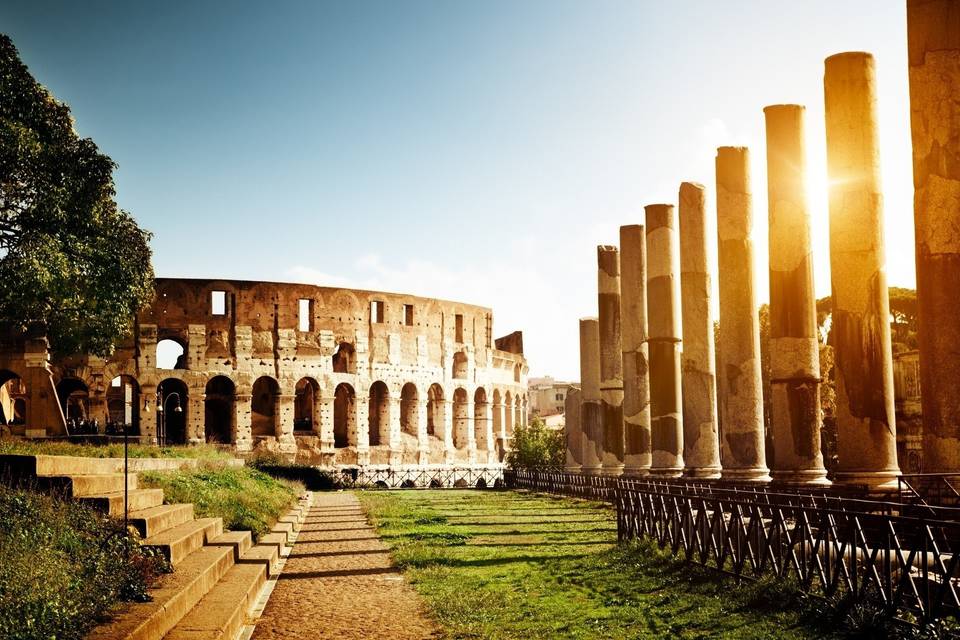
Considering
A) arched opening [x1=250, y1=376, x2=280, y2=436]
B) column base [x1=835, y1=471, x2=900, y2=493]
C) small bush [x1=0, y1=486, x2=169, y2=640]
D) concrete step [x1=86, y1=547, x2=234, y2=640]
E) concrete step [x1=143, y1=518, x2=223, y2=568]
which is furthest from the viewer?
arched opening [x1=250, y1=376, x2=280, y2=436]

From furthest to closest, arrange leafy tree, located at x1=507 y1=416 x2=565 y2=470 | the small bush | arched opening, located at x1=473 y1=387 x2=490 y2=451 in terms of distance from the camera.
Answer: arched opening, located at x1=473 y1=387 x2=490 y2=451
leafy tree, located at x1=507 y1=416 x2=565 y2=470
the small bush

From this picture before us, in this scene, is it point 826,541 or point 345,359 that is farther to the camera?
point 345,359

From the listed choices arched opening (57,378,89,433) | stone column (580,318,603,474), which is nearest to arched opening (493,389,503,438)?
arched opening (57,378,89,433)

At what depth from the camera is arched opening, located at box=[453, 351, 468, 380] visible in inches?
1649

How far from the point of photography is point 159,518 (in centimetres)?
870

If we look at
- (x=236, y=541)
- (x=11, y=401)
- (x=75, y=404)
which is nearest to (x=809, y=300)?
(x=236, y=541)

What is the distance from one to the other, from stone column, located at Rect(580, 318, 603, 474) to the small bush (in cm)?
1737

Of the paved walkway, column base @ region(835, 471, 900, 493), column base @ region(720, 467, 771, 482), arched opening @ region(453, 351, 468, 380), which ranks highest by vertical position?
arched opening @ region(453, 351, 468, 380)

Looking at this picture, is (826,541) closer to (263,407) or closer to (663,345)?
(663,345)

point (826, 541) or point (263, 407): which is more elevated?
point (263, 407)

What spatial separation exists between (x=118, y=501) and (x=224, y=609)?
187 cm

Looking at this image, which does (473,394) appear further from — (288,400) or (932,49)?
(932,49)

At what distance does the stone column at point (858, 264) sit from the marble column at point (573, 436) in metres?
15.1

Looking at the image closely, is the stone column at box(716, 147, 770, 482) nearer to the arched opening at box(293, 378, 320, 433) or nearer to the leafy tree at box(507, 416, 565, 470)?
the leafy tree at box(507, 416, 565, 470)
